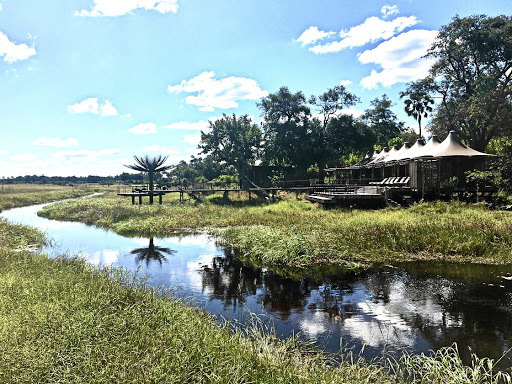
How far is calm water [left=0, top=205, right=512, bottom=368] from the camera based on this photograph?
6207 millimetres

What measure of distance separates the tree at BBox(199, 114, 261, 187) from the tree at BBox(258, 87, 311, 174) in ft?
7.03

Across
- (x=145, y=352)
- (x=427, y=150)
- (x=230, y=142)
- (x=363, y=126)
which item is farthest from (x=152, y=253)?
(x=363, y=126)

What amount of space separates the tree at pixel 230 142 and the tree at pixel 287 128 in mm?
2142

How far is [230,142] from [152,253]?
2176 centimetres

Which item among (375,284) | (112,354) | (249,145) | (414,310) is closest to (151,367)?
(112,354)

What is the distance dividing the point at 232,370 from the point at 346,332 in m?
3.18

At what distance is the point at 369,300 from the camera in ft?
26.6

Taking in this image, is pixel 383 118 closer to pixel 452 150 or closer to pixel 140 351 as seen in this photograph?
pixel 452 150

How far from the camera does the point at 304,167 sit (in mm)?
36312

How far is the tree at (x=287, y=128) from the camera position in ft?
114

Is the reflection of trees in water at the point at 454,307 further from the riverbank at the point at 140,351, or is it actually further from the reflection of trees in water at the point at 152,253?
the reflection of trees in water at the point at 152,253

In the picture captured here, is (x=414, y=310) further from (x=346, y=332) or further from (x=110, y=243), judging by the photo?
(x=110, y=243)

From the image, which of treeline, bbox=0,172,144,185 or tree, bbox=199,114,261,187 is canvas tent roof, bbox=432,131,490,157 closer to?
tree, bbox=199,114,261,187

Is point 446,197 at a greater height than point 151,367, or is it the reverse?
point 446,197
